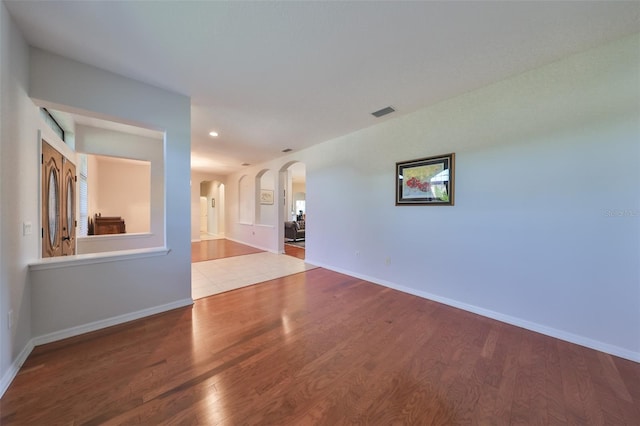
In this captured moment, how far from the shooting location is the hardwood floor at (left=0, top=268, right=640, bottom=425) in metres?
1.35

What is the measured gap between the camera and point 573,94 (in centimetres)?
207

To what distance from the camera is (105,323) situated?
90.3 inches

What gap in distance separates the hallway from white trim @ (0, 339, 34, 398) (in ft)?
4.54

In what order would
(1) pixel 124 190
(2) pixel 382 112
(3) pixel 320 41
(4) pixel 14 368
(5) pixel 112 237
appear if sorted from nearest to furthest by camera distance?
(4) pixel 14 368 → (3) pixel 320 41 → (2) pixel 382 112 → (5) pixel 112 237 → (1) pixel 124 190

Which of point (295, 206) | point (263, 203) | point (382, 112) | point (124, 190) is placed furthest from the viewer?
point (295, 206)

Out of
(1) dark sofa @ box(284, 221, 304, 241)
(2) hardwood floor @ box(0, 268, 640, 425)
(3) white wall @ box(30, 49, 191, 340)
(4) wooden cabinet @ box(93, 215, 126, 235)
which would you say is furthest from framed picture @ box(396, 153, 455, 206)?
(4) wooden cabinet @ box(93, 215, 126, 235)

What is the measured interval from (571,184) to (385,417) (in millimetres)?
2592

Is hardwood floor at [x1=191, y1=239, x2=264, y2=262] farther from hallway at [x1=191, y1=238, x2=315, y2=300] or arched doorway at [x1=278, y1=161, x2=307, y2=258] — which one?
arched doorway at [x1=278, y1=161, x2=307, y2=258]

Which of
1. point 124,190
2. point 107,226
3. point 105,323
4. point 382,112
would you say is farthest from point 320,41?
point 124,190

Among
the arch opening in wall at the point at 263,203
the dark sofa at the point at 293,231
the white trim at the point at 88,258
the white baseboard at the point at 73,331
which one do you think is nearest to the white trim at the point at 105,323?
the white baseboard at the point at 73,331

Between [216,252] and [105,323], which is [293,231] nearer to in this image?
[216,252]

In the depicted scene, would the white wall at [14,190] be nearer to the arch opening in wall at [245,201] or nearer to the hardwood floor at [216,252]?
the hardwood floor at [216,252]

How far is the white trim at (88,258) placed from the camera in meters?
2.00

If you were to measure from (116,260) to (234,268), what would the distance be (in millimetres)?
2349
